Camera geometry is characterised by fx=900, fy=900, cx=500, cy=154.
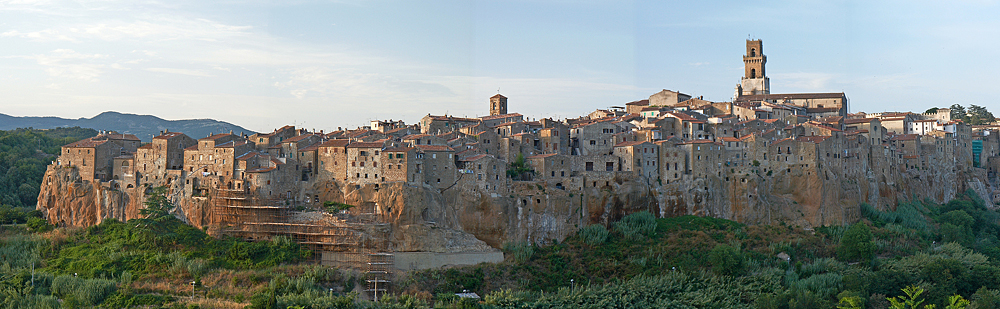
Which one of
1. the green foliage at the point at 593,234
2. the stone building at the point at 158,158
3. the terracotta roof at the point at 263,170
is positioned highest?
the stone building at the point at 158,158

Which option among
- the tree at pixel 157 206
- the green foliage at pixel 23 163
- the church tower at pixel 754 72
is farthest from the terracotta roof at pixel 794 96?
the green foliage at pixel 23 163

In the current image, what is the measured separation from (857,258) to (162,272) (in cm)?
3761

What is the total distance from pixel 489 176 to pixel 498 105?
2560 cm

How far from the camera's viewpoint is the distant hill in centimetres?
12369

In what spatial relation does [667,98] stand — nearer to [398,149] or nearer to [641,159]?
[641,159]

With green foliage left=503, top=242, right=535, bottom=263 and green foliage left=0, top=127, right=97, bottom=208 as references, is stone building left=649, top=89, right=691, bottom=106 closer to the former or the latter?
green foliage left=503, top=242, right=535, bottom=263

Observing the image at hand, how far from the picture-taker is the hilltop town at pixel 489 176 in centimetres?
4741

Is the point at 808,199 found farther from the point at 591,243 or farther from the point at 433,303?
the point at 433,303

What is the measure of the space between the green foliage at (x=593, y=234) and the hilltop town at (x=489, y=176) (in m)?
0.75

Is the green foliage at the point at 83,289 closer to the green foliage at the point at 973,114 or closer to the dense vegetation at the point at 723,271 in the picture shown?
the dense vegetation at the point at 723,271

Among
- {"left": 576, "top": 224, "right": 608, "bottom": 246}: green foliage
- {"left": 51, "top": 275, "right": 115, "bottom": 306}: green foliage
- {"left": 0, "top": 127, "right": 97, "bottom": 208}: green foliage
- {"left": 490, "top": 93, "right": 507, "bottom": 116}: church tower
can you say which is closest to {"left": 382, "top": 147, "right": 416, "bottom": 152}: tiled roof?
{"left": 576, "top": 224, "right": 608, "bottom": 246}: green foliage

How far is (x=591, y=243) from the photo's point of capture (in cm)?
4947

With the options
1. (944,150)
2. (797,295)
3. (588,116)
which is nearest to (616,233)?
(797,295)

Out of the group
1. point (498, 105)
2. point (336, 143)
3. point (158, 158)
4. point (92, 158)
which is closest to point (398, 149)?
point (336, 143)
